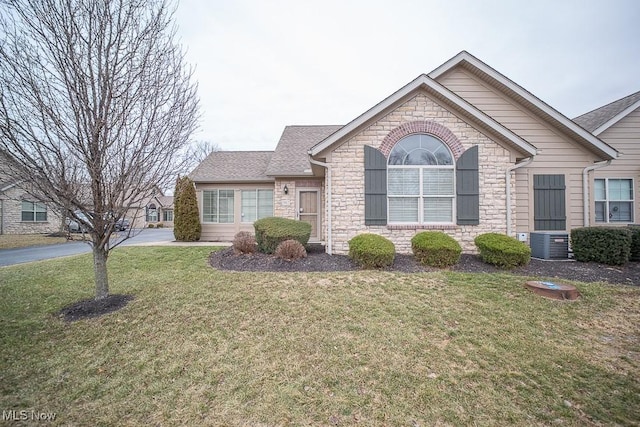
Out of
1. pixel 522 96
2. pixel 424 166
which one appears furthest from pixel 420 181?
pixel 522 96

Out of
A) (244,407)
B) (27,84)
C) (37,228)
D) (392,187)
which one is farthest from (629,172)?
(37,228)

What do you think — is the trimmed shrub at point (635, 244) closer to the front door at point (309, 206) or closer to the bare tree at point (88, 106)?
the front door at point (309, 206)

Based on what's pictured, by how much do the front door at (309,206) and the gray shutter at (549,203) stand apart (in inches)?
308

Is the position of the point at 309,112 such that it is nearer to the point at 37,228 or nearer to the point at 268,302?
the point at 37,228

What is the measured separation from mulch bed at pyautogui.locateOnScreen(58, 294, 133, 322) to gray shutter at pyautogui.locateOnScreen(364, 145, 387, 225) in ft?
19.4

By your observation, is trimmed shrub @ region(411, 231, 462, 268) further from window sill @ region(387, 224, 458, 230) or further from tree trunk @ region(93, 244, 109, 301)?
tree trunk @ region(93, 244, 109, 301)

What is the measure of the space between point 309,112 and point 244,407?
63.5 metres

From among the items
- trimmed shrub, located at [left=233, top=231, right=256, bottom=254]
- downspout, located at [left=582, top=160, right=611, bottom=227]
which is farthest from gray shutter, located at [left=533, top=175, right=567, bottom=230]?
trimmed shrub, located at [left=233, top=231, right=256, bottom=254]

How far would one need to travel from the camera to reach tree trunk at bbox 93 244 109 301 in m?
4.62

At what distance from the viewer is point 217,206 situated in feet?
42.3

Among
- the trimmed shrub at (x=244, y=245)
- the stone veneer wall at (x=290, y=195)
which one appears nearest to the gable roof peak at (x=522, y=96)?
the stone veneer wall at (x=290, y=195)

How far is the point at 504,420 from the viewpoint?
2230 mm

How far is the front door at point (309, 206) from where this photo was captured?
38.0 feet

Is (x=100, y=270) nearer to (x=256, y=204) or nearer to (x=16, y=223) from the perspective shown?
(x=256, y=204)
